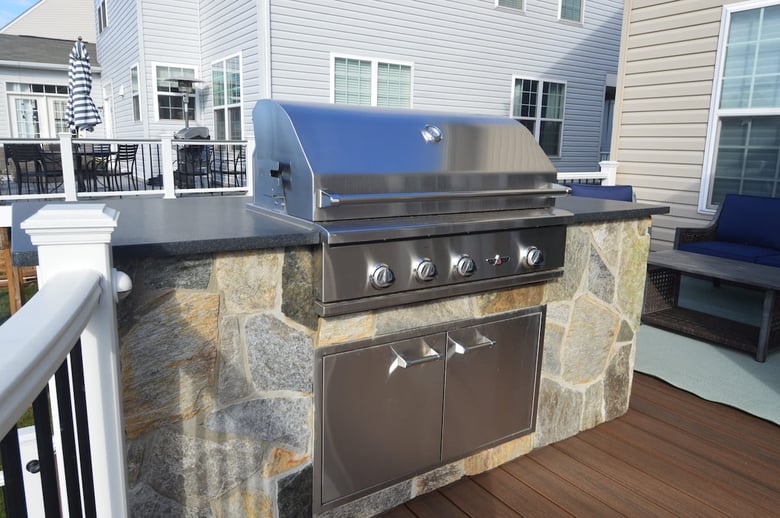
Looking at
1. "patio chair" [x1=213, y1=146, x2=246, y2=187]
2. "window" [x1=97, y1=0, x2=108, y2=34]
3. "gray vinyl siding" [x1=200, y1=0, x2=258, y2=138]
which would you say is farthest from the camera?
"window" [x1=97, y1=0, x2=108, y2=34]

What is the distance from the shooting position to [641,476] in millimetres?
2334

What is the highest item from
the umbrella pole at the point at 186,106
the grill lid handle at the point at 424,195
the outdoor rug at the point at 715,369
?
the umbrella pole at the point at 186,106

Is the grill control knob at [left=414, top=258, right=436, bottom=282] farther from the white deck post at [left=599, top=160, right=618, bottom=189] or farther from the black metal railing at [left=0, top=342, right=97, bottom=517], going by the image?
the white deck post at [left=599, top=160, right=618, bottom=189]

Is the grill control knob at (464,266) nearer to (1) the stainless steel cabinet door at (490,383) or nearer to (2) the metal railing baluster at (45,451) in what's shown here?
(1) the stainless steel cabinet door at (490,383)

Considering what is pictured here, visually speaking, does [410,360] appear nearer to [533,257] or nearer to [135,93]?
[533,257]

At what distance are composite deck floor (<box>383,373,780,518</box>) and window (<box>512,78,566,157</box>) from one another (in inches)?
333

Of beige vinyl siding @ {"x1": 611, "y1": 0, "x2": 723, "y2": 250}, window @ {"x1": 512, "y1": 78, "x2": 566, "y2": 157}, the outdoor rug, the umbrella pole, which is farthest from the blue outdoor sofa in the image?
the umbrella pole

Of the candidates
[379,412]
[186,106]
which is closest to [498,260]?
[379,412]

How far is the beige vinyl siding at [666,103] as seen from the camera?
5.40m

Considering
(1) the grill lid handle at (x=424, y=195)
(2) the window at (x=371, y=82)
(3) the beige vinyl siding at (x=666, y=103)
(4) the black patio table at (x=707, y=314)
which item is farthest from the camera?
(2) the window at (x=371, y=82)

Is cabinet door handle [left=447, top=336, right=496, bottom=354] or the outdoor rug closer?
cabinet door handle [left=447, top=336, right=496, bottom=354]

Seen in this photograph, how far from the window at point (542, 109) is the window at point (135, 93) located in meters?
6.83

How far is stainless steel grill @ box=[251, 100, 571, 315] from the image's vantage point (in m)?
1.68

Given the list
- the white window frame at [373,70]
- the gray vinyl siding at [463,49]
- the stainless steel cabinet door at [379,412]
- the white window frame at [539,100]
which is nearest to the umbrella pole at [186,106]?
the gray vinyl siding at [463,49]
